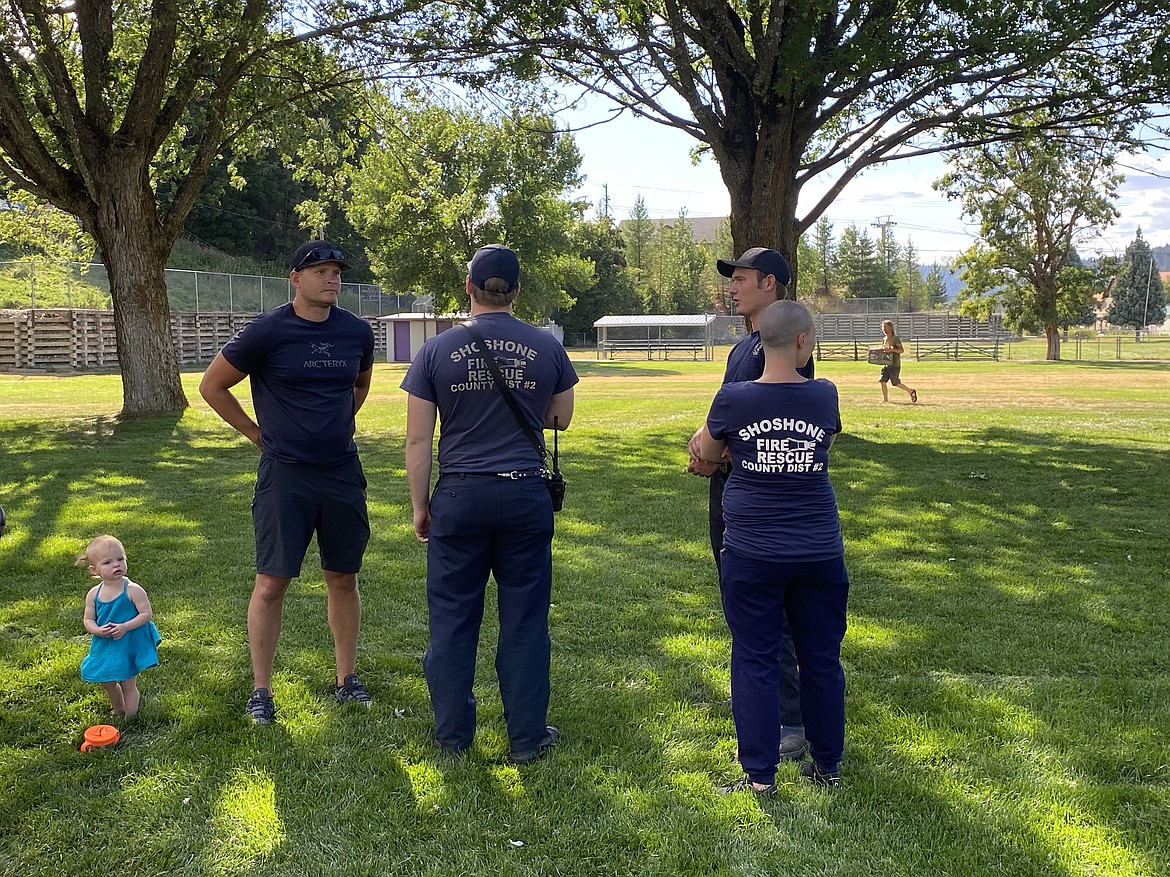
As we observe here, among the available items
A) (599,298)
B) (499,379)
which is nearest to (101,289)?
(599,298)

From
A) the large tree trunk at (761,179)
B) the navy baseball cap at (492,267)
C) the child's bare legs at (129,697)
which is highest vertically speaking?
the large tree trunk at (761,179)

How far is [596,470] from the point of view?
37.6ft

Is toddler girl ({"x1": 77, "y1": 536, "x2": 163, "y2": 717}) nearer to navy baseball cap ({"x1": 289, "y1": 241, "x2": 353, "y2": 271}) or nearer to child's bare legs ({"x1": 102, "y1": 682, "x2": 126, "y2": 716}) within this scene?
child's bare legs ({"x1": 102, "y1": 682, "x2": 126, "y2": 716})

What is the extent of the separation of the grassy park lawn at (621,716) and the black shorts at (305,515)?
27.1 inches

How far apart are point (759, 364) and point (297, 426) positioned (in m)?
1.92

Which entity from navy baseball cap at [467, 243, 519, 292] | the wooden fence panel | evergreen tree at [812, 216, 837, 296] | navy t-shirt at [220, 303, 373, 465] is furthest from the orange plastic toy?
evergreen tree at [812, 216, 837, 296]

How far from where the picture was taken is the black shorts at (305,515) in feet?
13.5

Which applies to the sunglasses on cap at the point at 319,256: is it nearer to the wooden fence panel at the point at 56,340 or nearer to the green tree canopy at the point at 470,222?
the wooden fence panel at the point at 56,340

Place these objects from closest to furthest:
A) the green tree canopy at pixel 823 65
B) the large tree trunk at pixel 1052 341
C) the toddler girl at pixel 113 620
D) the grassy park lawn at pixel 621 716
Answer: the grassy park lawn at pixel 621 716 < the toddler girl at pixel 113 620 < the green tree canopy at pixel 823 65 < the large tree trunk at pixel 1052 341

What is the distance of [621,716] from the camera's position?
14.0ft

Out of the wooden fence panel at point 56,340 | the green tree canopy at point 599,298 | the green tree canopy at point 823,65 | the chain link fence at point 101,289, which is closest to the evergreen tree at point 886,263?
the green tree canopy at point 599,298

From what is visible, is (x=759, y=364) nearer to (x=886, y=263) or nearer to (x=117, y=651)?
(x=117, y=651)

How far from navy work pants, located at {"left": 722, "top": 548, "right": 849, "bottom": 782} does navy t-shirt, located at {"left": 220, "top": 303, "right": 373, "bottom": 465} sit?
68.2 inches

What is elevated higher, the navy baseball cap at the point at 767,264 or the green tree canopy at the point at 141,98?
the green tree canopy at the point at 141,98
